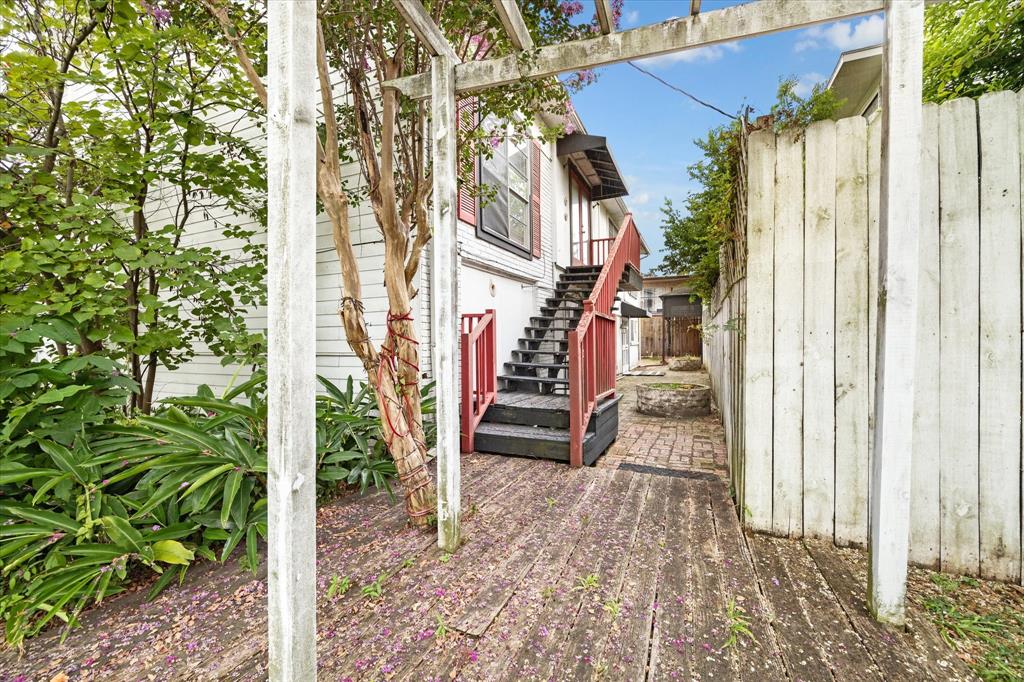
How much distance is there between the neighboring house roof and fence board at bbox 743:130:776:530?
512cm

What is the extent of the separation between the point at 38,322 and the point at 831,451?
14.1ft

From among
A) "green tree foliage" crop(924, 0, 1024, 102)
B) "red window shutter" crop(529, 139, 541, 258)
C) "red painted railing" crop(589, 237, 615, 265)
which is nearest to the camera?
"green tree foliage" crop(924, 0, 1024, 102)

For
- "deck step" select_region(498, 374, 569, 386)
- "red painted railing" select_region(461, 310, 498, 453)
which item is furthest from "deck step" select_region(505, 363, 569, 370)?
"red painted railing" select_region(461, 310, 498, 453)

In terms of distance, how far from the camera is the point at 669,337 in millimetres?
17016

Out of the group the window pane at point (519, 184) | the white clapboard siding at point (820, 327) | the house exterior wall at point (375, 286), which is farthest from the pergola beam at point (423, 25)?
the window pane at point (519, 184)

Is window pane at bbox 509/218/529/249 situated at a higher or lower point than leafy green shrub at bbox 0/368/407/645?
higher

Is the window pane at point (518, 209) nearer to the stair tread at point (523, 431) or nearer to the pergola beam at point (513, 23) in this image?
the stair tread at point (523, 431)

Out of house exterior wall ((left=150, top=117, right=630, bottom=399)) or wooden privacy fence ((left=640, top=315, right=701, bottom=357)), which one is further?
wooden privacy fence ((left=640, top=315, right=701, bottom=357))

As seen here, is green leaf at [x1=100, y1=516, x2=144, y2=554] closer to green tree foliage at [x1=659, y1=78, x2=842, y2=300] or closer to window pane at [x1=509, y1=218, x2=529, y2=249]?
green tree foliage at [x1=659, y1=78, x2=842, y2=300]

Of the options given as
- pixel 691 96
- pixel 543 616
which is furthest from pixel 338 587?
pixel 691 96

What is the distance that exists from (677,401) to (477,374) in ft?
10.8

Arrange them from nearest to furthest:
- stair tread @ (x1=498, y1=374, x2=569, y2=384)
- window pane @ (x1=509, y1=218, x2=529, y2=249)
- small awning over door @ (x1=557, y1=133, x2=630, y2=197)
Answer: stair tread @ (x1=498, y1=374, x2=569, y2=384) < window pane @ (x1=509, y1=218, x2=529, y2=249) < small awning over door @ (x1=557, y1=133, x2=630, y2=197)

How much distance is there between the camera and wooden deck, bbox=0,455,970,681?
1.44 meters

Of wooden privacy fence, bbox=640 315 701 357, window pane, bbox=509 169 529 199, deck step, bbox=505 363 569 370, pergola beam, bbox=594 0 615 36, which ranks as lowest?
deck step, bbox=505 363 569 370
